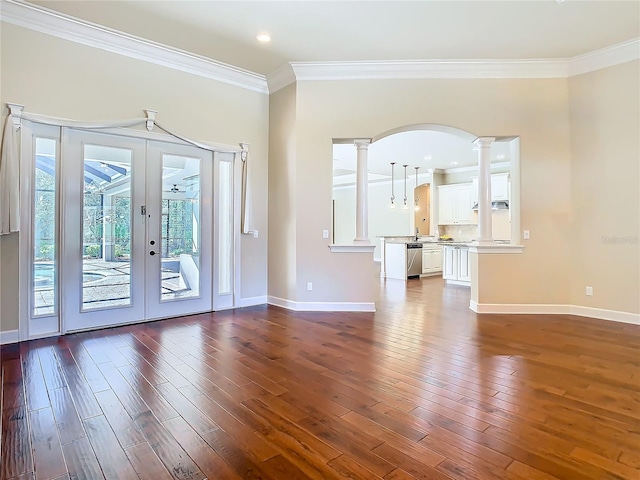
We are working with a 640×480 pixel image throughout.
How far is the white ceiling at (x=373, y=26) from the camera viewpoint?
3.63 meters

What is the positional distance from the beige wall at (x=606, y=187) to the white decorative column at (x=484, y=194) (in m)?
1.07

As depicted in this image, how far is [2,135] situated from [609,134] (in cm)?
705

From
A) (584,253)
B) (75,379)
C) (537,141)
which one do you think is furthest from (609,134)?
(75,379)

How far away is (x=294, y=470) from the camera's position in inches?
65.9

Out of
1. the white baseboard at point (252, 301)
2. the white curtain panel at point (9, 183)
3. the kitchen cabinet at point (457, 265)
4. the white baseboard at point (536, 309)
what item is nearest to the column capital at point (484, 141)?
the white baseboard at point (536, 309)

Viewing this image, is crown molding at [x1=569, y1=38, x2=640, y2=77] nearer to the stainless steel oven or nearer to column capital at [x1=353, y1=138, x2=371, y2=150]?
column capital at [x1=353, y1=138, x2=371, y2=150]

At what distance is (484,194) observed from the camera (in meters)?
5.16

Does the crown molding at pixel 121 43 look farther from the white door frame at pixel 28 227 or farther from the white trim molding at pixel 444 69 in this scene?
the white door frame at pixel 28 227

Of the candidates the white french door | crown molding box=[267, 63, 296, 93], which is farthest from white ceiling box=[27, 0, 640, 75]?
the white french door

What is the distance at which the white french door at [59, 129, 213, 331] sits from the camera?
13.1ft

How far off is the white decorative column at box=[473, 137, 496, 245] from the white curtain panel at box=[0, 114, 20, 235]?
5582 mm

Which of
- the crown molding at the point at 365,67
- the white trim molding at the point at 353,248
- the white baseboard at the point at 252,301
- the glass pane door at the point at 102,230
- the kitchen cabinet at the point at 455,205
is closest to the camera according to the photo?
the glass pane door at the point at 102,230

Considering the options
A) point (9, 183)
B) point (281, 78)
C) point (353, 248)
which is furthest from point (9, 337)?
point (281, 78)

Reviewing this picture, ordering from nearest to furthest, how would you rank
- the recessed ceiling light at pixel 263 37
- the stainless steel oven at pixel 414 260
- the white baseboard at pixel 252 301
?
the recessed ceiling light at pixel 263 37 → the white baseboard at pixel 252 301 → the stainless steel oven at pixel 414 260
